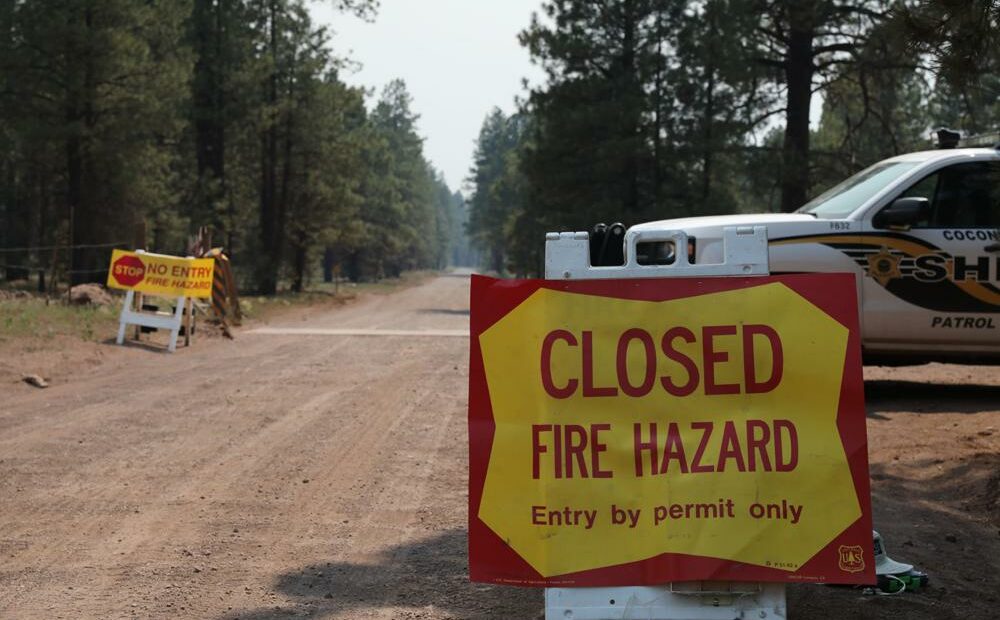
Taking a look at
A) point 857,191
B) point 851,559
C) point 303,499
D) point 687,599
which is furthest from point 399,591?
point 857,191

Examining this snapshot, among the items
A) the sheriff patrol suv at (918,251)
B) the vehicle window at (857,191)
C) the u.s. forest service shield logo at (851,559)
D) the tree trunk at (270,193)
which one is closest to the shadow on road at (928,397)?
the sheriff patrol suv at (918,251)

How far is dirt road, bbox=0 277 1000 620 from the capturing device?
4.96 metres

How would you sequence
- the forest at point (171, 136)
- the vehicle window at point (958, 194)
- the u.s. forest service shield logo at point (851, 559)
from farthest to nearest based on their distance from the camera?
the forest at point (171, 136), the vehicle window at point (958, 194), the u.s. forest service shield logo at point (851, 559)

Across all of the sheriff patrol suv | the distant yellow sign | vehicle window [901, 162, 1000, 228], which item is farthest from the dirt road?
the distant yellow sign

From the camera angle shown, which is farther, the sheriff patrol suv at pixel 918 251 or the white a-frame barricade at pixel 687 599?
the sheriff patrol suv at pixel 918 251

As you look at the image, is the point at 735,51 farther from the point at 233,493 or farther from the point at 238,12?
the point at 238,12

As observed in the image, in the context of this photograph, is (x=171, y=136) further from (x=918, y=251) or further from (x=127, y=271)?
(x=918, y=251)

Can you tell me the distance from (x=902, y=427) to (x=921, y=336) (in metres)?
1.04

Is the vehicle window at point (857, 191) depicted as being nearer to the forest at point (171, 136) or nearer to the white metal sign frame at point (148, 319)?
→ the white metal sign frame at point (148, 319)

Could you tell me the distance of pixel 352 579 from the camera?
5258mm

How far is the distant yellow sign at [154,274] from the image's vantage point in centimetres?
1709

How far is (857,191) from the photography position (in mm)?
9922

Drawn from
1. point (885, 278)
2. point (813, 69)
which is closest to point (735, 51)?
point (813, 69)

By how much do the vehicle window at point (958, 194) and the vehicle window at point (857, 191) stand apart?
0.26 meters
